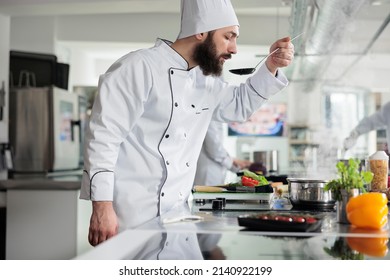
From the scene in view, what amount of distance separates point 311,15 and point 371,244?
3786 millimetres

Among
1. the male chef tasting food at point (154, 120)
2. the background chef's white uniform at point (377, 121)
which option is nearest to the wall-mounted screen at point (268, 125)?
the background chef's white uniform at point (377, 121)

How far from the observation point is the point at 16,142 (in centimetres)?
527

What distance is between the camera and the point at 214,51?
6.77 feet

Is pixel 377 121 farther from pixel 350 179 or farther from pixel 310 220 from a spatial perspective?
pixel 310 220

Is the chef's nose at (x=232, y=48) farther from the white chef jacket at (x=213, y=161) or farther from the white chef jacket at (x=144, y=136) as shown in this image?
the white chef jacket at (x=213, y=161)

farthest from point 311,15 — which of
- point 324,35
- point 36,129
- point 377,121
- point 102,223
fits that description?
point 102,223

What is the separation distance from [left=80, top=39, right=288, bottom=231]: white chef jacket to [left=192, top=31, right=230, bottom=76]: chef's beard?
2.3 inches

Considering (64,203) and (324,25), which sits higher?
(324,25)

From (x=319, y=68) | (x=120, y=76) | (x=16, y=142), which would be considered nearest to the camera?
(x=120, y=76)

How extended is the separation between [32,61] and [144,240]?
534cm

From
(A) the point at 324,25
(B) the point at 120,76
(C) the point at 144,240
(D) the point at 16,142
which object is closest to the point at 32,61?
(D) the point at 16,142

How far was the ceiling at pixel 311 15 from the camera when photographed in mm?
3947
